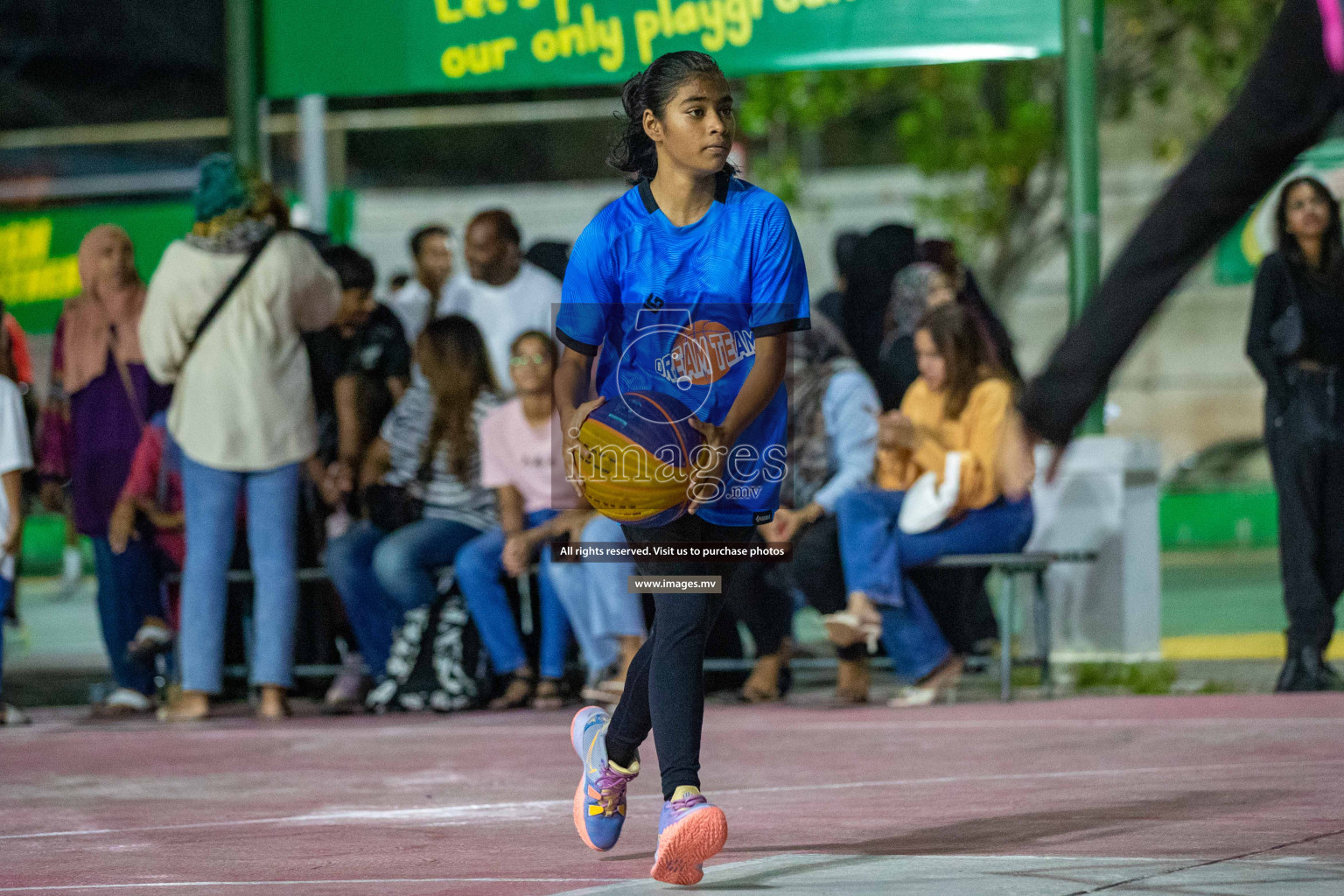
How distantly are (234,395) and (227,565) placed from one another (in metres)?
0.78

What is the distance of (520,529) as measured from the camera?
8.70 metres

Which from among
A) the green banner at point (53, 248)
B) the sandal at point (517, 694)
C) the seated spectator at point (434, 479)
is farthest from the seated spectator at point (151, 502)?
the green banner at point (53, 248)

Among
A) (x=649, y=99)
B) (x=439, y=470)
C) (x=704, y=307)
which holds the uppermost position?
(x=649, y=99)

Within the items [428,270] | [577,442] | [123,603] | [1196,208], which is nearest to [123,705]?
[123,603]

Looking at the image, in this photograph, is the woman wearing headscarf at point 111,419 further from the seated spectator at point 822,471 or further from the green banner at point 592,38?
the seated spectator at point 822,471

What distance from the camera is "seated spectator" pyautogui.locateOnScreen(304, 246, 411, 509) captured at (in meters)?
9.14

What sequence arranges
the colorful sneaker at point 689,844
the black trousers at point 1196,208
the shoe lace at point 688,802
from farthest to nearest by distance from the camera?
1. the shoe lace at point 688,802
2. the colorful sneaker at point 689,844
3. the black trousers at point 1196,208

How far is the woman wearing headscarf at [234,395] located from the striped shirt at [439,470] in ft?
1.54

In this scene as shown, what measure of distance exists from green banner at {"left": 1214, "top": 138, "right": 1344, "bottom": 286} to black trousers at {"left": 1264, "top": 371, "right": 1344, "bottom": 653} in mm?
728

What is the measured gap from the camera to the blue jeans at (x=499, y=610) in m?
8.69

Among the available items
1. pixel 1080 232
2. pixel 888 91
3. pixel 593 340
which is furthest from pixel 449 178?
pixel 593 340

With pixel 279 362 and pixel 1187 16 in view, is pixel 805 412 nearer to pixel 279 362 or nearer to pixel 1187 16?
pixel 279 362

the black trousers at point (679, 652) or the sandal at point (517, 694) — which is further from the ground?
the black trousers at point (679, 652)

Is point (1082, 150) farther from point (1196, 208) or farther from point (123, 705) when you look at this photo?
point (1196, 208)
